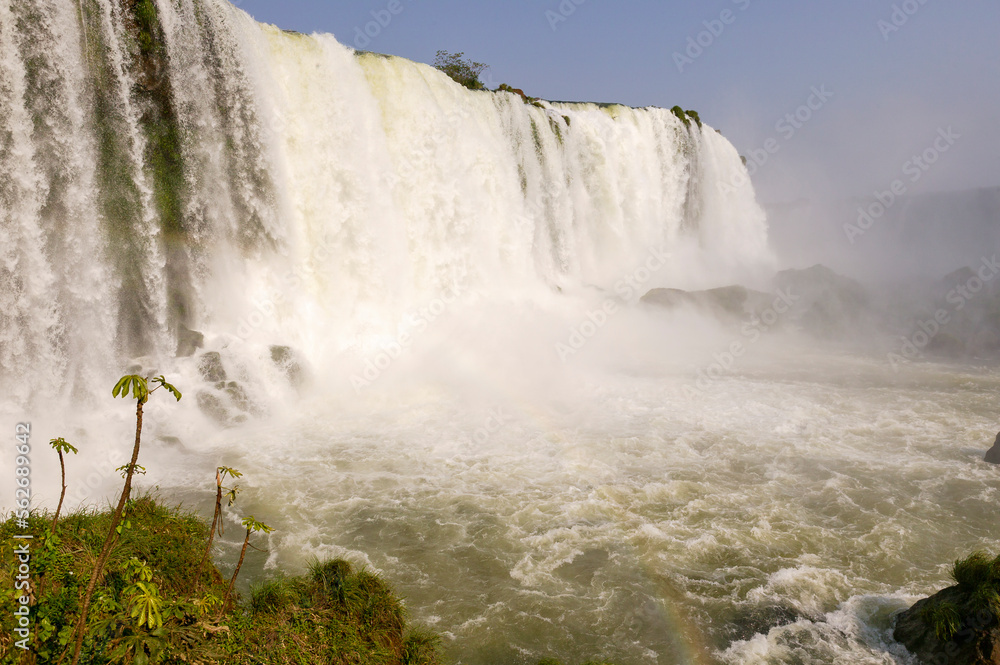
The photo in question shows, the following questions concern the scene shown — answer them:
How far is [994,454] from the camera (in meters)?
8.69

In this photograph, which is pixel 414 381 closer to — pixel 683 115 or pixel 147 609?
pixel 147 609

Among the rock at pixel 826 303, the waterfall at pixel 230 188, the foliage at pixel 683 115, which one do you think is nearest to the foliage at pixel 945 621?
the waterfall at pixel 230 188

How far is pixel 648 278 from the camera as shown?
2481 cm

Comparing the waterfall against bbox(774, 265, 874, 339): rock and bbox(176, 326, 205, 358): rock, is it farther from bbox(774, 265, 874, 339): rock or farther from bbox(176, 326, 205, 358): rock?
bbox(774, 265, 874, 339): rock

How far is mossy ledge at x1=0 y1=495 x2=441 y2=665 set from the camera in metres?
2.76

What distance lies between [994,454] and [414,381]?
10.3 metres

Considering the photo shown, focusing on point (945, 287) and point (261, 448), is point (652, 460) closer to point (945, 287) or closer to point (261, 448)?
point (261, 448)

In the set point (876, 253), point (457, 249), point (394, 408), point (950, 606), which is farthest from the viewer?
point (876, 253)

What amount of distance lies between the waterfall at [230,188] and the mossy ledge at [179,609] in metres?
6.55

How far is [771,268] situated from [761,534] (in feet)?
93.2

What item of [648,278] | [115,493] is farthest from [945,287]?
[115,493]

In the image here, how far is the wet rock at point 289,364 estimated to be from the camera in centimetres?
1173

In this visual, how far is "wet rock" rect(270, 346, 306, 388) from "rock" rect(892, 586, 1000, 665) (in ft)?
34.0

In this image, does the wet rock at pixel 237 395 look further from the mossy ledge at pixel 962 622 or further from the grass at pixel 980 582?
the grass at pixel 980 582
